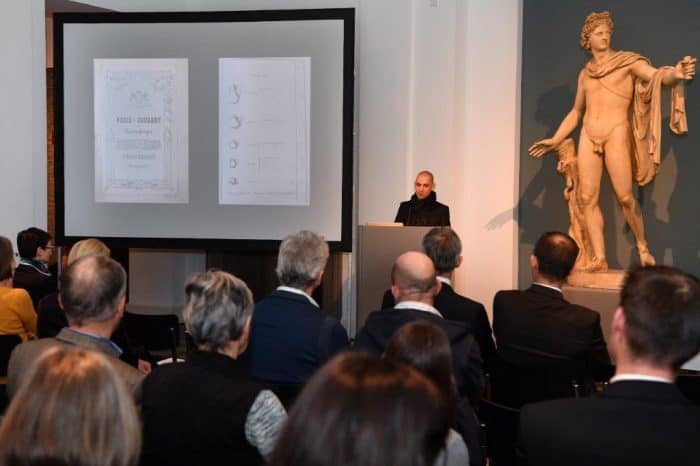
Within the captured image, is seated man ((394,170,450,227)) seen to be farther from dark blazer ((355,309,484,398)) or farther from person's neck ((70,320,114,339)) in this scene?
person's neck ((70,320,114,339))

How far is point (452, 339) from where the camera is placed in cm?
252

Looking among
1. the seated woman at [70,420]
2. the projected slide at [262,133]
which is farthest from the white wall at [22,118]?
the seated woman at [70,420]

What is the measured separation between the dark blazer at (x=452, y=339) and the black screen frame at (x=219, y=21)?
391 cm

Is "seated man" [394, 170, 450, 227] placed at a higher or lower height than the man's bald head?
higher

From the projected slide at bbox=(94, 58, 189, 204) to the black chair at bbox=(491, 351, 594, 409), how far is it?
4.24 meters

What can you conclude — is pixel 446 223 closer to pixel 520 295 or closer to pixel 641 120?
pixel 641 120

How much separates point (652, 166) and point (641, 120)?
348 mm

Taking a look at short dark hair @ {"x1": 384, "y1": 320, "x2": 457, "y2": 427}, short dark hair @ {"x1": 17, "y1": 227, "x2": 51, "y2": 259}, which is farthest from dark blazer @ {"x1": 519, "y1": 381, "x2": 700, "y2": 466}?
short dark hair @ {"x1": 17, "y1": 227, "x2": 51, "y2": 259}

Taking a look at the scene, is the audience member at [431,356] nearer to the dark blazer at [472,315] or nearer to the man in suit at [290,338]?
the man in suit at [290,338]

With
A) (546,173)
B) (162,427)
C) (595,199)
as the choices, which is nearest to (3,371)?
(162,427)

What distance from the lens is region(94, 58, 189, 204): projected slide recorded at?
6.72 metres

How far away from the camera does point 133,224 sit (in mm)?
6809

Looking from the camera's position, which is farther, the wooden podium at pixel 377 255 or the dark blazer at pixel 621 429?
the wooden podium at pixel 377 255

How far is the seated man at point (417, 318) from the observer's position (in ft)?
8.27
